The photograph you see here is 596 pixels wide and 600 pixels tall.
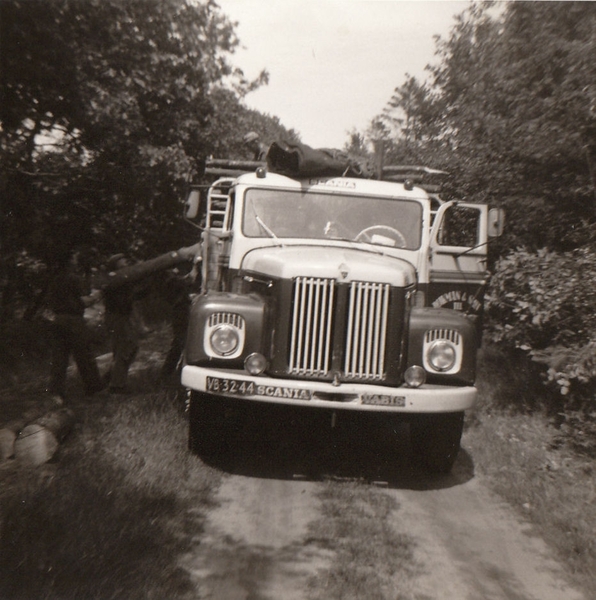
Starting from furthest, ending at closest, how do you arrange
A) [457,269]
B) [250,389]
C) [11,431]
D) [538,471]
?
[457,269], [538,471], [11,431], [250,389]

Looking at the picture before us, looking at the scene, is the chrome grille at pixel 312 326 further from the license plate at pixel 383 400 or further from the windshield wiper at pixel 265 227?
the windshield wiper at pixel 265 227

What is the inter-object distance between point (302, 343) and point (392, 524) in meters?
1.31

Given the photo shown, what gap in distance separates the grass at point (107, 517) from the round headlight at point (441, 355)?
1.74 meters

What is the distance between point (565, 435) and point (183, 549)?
138 inches

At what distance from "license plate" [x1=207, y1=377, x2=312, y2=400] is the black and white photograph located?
1cm

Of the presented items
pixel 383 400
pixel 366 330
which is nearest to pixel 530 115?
pixel 366 330

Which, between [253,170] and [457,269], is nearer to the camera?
[457,269]

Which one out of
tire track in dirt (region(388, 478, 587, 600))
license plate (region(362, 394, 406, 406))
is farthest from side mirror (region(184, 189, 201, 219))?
tire track in dirt (region(388, 478, 587, 600))

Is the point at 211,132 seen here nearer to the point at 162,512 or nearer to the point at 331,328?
the point at 331,328

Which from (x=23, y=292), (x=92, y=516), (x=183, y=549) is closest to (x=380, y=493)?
(x=183, y=549)

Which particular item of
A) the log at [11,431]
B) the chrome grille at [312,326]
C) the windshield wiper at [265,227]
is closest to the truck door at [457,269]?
the windshield wiper at [265,227]

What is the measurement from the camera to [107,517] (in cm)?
378

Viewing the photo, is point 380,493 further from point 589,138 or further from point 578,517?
point 589,138

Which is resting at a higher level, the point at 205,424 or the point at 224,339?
the point at 224,339
